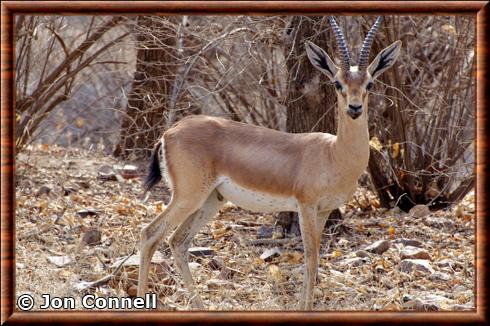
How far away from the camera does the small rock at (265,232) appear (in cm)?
840

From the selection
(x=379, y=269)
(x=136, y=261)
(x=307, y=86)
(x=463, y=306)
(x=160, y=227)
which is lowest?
(x=463, y=306)

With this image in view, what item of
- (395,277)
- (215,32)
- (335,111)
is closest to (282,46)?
(335,111)

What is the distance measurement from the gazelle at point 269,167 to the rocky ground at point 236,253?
1.11ft

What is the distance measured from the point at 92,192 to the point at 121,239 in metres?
1.84

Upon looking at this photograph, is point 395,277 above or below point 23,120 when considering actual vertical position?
below

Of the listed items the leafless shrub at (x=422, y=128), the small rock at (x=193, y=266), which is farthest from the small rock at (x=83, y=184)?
the leafless shrub at (x=422, y=128)

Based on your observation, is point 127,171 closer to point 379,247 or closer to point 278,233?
point 278,233

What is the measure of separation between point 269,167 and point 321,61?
0.92 m

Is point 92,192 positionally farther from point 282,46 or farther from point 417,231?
point 417,231

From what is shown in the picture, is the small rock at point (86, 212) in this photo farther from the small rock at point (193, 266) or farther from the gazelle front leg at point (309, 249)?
the gazelle front leg at point (309, 249)

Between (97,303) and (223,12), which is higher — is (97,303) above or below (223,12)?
below

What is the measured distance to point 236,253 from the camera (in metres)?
7.86

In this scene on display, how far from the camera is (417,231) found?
8.59 m

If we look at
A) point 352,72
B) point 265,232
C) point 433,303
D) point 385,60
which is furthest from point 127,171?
point 433,303
